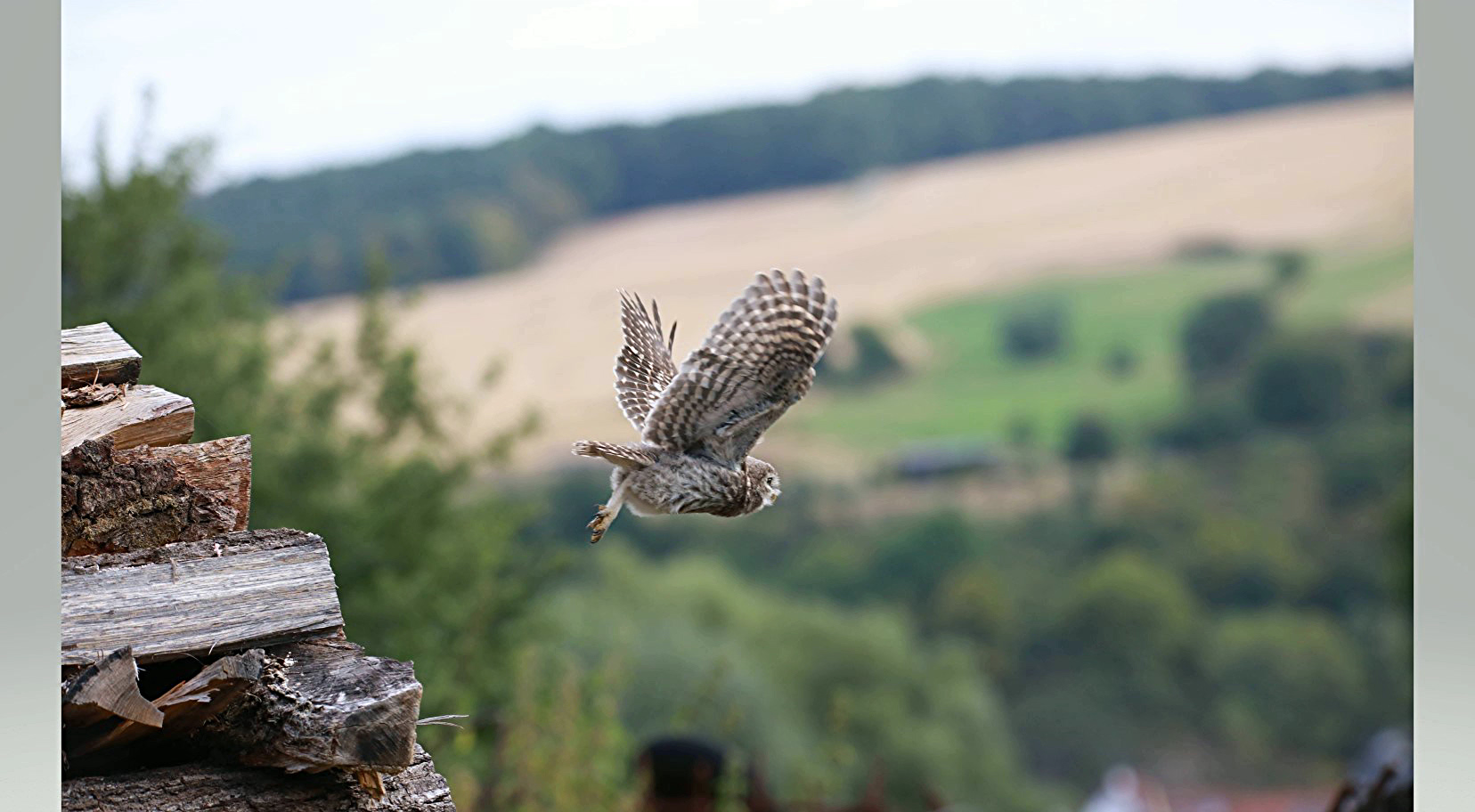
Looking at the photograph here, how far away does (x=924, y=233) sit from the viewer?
2041cm

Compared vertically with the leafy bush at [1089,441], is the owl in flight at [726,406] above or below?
above

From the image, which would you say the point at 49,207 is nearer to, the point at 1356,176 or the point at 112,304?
the point at 112,304

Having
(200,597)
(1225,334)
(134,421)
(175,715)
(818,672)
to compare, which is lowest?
(818,672)

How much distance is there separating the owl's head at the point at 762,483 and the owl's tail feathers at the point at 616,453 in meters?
0.20

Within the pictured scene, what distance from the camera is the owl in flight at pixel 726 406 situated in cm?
220

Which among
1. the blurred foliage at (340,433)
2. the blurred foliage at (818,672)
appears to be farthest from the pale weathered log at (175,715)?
the blurred foliage at (818,672)

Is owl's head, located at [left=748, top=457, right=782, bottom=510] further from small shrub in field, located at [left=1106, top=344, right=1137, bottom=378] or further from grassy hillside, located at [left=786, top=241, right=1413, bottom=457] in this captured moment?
small shrub in field, located at [left=1106, top=344, right=1137, bottom=378]

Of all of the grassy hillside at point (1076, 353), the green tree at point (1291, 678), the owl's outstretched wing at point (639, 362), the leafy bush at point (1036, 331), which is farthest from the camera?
the green tree at point (1291, 678)

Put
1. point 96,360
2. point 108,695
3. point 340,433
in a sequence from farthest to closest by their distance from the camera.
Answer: point 340,433
point 96,360
point 108,695

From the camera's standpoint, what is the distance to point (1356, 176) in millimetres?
25094

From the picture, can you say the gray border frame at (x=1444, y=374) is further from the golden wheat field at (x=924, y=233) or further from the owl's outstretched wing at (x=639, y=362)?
the golden wheat field at (x=924, y=233)

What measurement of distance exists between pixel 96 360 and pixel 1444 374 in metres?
2.55

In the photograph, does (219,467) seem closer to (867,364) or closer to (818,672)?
(818,672)

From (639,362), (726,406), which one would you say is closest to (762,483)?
(726,406)
